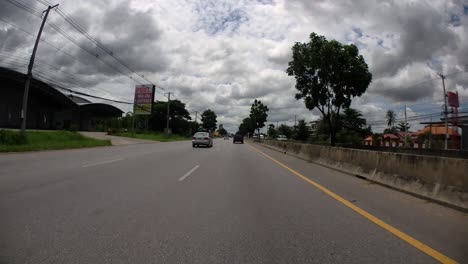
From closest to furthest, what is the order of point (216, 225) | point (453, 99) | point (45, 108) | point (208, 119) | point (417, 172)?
1. point (216, 225)
2. point (417, 172)
3. point (453, 99)
4. point (45, 108)
5. point (208, 119)

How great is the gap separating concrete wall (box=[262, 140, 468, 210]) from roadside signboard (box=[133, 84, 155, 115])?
157ft

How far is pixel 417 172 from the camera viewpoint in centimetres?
844

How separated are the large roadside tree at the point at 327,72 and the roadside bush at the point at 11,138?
2236 centimetres

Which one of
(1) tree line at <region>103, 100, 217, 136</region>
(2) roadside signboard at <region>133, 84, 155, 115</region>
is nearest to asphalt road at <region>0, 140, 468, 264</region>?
(2) roadside signboard at <region>133, 84, 155, 115</region>

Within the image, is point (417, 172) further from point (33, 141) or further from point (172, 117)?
point (172, 117)

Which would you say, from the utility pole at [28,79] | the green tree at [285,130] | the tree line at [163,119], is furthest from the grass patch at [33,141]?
the green tree at [285,130]

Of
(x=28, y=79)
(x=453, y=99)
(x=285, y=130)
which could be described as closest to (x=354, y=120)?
(x=285, y=130)

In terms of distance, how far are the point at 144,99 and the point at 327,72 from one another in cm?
3739

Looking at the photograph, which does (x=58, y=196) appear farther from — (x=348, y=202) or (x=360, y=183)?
(x=360, y=183)

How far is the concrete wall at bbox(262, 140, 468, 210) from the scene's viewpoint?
694cm

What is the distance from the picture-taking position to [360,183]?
10.7 metres

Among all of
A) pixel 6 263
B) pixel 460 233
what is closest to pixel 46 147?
pixel 6 263

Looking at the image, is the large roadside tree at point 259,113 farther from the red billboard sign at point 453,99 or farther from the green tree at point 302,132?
the red billboard sign at point 453,99

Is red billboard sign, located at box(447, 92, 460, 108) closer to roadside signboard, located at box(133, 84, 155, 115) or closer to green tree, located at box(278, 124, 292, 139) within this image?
roadside signboard, located at box(133, 84, 155, 115)
